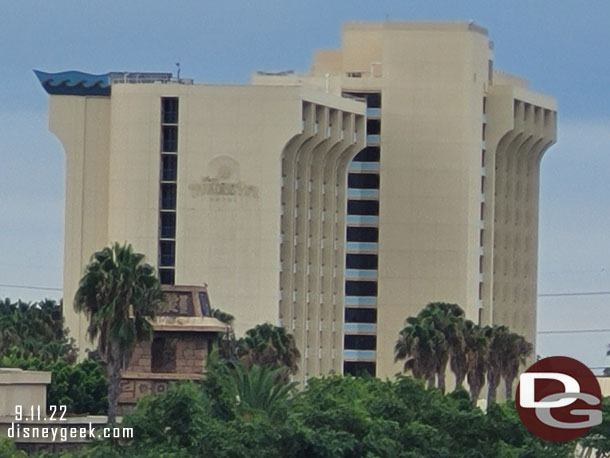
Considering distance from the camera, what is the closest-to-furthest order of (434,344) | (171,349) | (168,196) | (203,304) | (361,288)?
(171,349)
(203,304)
(434,344)
(168,196)
(361,288)

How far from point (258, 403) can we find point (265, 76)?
10971 centimetres

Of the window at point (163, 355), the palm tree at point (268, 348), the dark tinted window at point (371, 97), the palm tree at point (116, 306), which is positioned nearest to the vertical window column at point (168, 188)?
the dark tinted window at point (371, 97)

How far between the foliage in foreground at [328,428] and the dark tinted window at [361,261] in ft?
342

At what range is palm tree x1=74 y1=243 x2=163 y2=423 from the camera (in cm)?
10081

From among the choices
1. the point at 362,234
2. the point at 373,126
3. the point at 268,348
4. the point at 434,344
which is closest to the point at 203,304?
the point at 434,344

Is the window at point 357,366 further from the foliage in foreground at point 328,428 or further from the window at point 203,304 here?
the foliage in foreground at point 328,428

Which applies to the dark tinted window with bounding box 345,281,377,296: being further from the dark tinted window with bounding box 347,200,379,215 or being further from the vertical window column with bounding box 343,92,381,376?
the dark tinted window with bounding box 347,200,379,215

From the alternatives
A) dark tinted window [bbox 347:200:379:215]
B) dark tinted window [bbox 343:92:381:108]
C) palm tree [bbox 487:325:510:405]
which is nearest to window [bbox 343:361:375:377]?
dark tinted window [bbox 347:200:379:215]

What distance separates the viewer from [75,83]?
608ft

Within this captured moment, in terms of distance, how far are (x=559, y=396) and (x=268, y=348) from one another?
355 ft

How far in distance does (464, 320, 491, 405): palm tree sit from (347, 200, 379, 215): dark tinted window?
46.6 meters

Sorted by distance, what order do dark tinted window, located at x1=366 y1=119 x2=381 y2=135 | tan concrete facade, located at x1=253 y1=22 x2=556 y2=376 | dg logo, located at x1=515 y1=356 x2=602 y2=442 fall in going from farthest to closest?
dark tinted window, located at x1=366 y1=119 x2=381 y2=135
tan concrete facade, located at x1=253 y1=22 x2=556 y2=376
dg logo, located at x1=515 y1=356 x2=602 y2=442

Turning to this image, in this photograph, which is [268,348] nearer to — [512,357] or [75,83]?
[512,357]

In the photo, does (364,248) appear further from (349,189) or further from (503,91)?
(503,91)
